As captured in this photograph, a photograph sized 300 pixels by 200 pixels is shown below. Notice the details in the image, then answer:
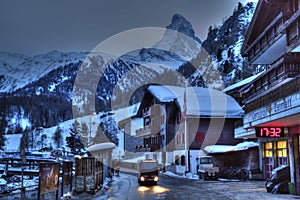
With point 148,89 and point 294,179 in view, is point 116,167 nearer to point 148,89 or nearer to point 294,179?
A: point 148,89

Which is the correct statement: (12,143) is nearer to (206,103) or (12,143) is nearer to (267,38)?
(206,103)

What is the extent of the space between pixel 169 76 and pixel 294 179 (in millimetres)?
160048

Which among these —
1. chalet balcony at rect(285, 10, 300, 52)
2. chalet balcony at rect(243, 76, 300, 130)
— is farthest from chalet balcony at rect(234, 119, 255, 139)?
chalet balcony at rect(285, 10, 300, 52)

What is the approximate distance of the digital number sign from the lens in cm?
2356

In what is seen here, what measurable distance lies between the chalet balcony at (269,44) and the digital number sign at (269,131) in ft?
17.8

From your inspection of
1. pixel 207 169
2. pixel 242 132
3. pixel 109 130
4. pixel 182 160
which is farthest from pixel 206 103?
pixel 109 130

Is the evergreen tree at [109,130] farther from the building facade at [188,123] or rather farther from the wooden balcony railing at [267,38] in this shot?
the wooden balcony railing at [267,38]

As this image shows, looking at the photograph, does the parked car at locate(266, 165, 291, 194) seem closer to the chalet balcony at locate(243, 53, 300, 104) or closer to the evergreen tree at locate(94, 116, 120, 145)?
the chalet balcony at locate(243, 53, 300, 104)

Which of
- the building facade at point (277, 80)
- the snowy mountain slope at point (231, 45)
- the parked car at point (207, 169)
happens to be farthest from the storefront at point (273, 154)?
the snowy mountain slope at point (231, 45)

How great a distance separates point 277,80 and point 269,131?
3243 millimetres

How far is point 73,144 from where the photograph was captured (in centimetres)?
9369

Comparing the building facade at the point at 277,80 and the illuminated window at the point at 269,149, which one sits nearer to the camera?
the building facade at the point at 277,80

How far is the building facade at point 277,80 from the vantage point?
1978 cm

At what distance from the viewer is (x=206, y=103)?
54.8m
